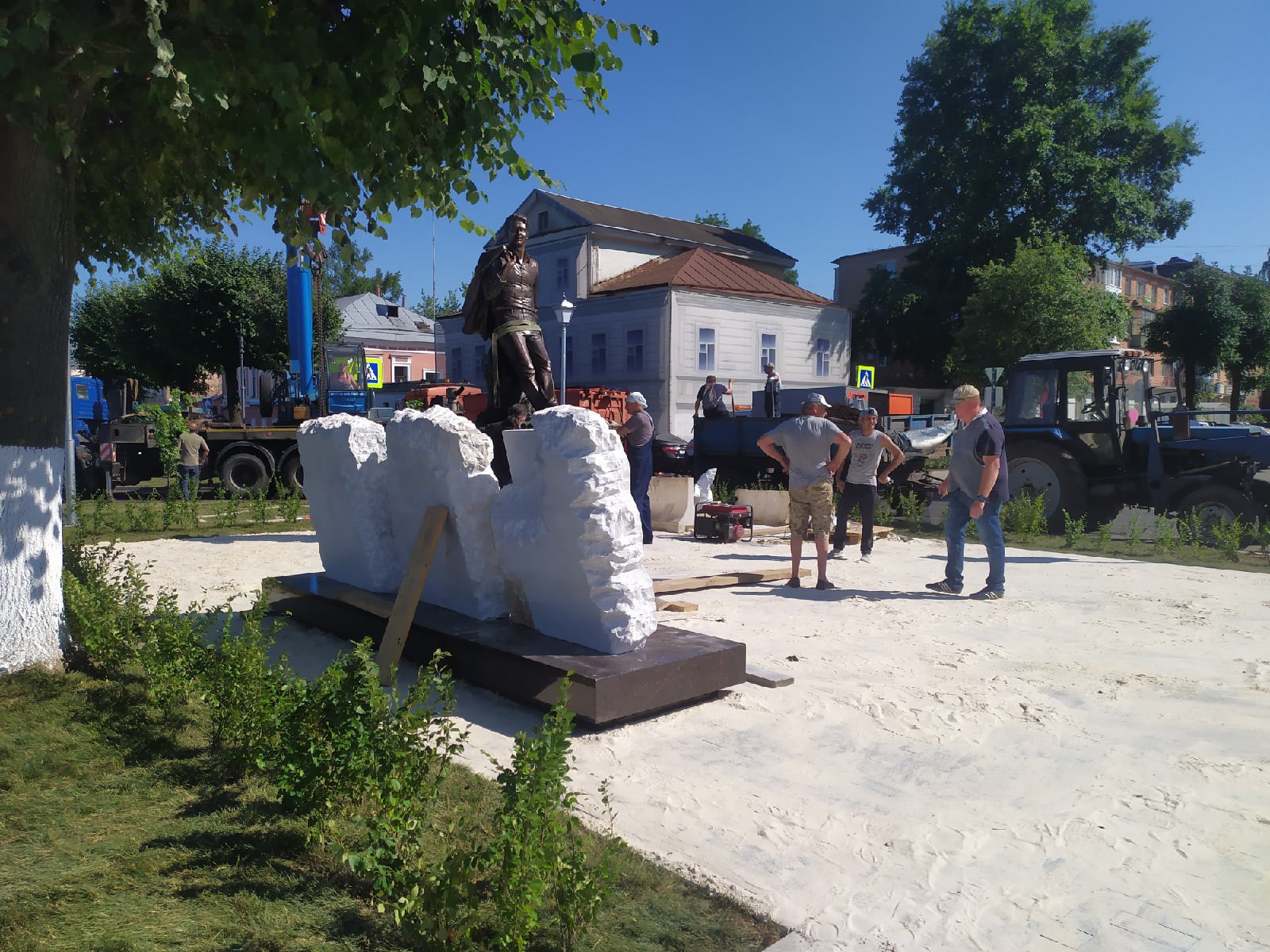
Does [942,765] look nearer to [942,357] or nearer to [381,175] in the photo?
[381,175]

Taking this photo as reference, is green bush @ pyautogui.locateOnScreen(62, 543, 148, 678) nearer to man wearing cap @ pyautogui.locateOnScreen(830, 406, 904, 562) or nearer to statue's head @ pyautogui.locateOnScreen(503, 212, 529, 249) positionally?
statue's head @ pyautogui.locateOnScreen(503, 212, 529, 249)

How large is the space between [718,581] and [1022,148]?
32.6 m

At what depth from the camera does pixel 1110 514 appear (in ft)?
40.6

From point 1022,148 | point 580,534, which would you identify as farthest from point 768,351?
point 580,534

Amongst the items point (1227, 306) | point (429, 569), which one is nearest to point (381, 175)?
point (429, 569)

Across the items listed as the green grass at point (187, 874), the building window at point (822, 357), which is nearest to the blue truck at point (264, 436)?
the green grass at point (187, 874)

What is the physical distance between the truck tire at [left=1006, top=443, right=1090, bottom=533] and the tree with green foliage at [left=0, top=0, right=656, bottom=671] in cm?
872

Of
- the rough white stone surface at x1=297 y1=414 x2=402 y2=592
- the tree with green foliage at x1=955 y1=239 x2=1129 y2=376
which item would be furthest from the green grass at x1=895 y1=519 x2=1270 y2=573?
the tree with green foliage at x1=955 y1=239 x2=1129 y2=376

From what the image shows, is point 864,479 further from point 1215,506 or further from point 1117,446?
point 1215,506

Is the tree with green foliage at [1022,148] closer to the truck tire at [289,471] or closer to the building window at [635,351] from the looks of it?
the building window at [635,351]

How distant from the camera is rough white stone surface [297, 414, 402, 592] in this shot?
6430 millimetres

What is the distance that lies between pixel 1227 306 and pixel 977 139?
13691 mm

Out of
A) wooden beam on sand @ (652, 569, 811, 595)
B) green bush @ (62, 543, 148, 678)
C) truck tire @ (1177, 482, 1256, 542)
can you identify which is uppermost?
truck tire @ (1177, 482, 1256, 542)

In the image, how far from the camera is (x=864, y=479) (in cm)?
988
